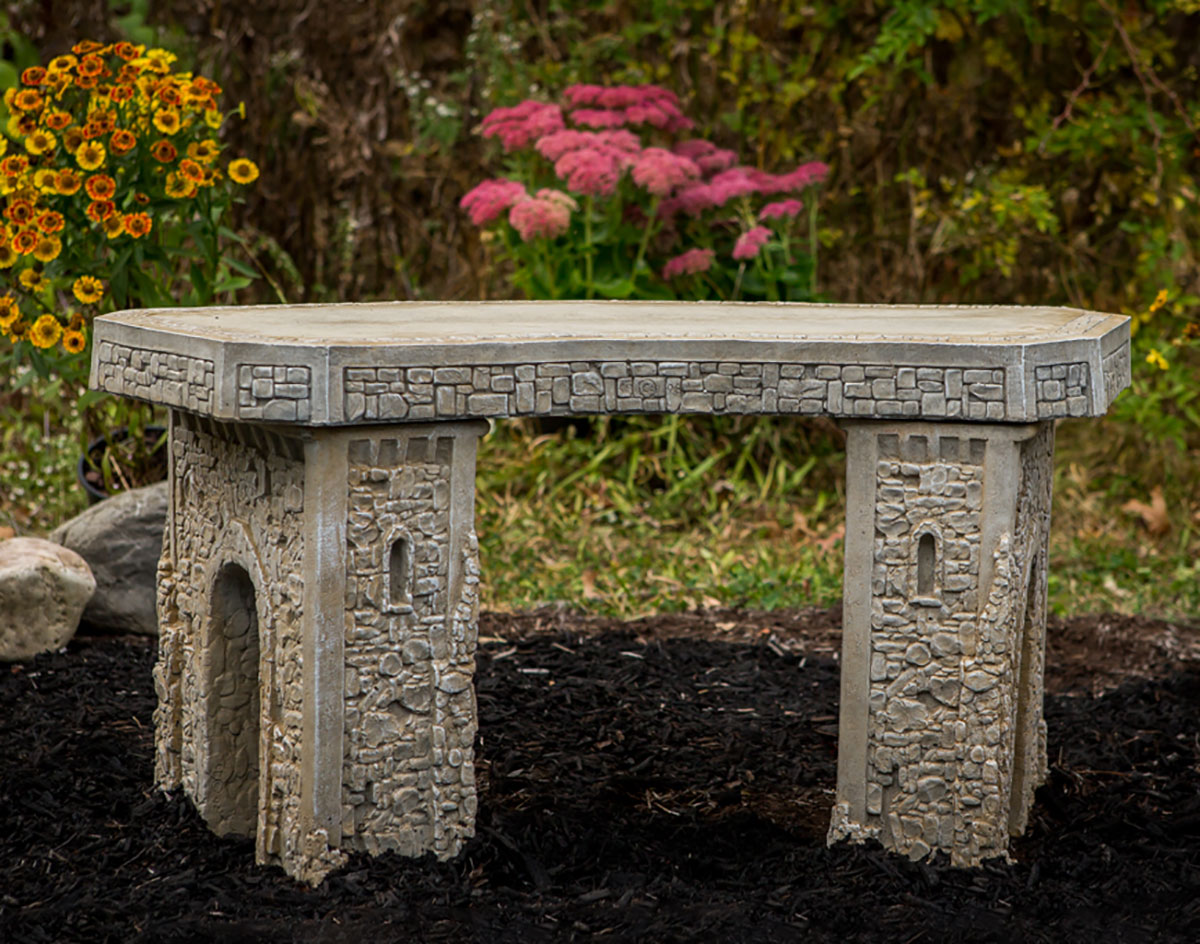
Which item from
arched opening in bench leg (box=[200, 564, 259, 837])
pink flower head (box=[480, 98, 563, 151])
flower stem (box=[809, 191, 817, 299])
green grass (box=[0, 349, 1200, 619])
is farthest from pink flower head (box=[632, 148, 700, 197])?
arched opening in bench leg (box=[200, 564, 259, 837])

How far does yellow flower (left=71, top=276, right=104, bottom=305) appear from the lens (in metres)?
5.33

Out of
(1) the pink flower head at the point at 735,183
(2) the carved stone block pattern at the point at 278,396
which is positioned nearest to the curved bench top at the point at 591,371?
(2) the carved stone block pattern at the point at 278,396

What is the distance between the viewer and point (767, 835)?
13.5ft

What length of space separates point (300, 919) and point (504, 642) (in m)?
2.37

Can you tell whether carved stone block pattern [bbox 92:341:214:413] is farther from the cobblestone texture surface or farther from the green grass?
the green grass

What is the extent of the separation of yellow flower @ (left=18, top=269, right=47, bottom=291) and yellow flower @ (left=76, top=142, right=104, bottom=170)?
1.58 feet

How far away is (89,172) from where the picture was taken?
5.36 meters

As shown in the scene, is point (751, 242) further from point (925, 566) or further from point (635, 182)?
point (925, 566)

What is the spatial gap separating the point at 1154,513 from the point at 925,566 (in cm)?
416

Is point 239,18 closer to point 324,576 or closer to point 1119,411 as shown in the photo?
point 1119,411

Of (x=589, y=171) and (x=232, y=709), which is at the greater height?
(x=589, y=171)

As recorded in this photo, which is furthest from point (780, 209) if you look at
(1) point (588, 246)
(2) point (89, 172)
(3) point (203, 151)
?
(2) point (89, 172)

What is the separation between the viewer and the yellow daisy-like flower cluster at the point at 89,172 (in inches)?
206

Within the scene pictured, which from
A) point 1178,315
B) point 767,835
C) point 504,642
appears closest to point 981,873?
point 767,835
